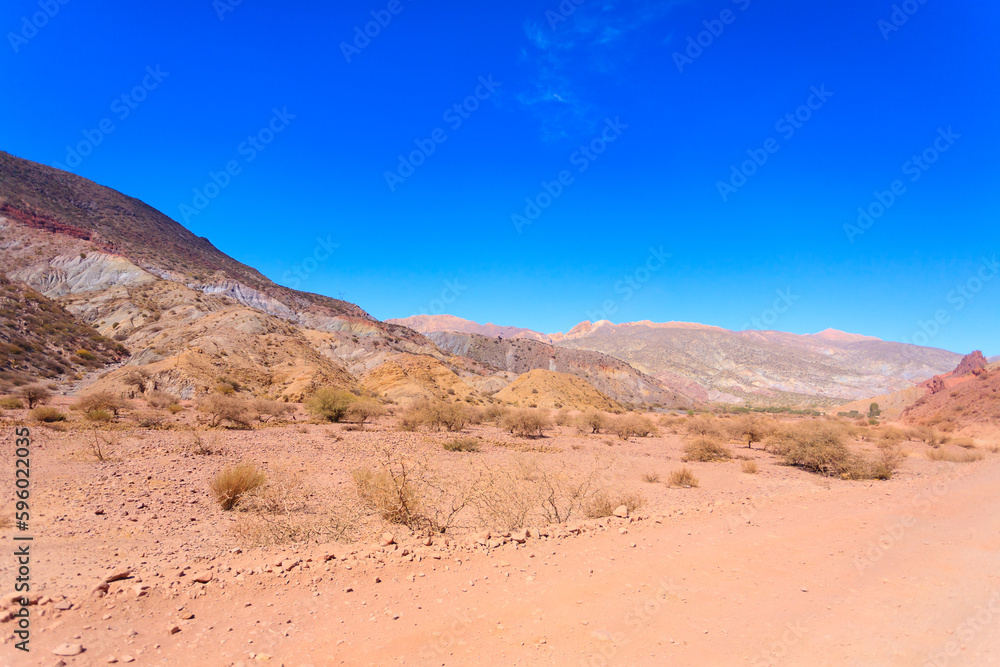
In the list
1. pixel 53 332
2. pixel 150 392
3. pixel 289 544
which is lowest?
pixel 289 544

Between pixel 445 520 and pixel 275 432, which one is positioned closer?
pixel 445 520

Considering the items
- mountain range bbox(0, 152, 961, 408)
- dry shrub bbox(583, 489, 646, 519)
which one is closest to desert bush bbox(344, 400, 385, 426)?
mountain range bbox(0, 152, 961, 408)

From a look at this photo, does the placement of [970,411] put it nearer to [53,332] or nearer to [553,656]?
[553,656]

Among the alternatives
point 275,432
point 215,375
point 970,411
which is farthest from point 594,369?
point 275,432

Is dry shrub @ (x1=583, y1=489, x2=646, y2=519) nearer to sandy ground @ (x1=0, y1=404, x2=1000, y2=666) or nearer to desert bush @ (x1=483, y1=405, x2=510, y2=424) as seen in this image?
sandy ground @ (x1=0, y1=404, x2=1000, y2=666)

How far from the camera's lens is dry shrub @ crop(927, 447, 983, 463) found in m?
16.9

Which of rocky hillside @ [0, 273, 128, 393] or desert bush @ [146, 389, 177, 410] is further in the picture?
rocky hillside @ [0, 273, 128, 393]

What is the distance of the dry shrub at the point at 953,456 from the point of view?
1694 cm

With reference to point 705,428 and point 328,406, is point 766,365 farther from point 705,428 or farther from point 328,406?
point 328,406

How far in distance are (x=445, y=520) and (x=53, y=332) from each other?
42.2 meters

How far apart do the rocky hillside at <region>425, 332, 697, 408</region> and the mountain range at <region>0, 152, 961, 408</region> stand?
0.97 ft

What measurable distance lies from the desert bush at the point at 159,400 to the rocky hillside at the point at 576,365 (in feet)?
164

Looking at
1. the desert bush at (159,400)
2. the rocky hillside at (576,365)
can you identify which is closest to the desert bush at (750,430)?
the desert bush at (159,400)

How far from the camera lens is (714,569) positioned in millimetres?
5742
